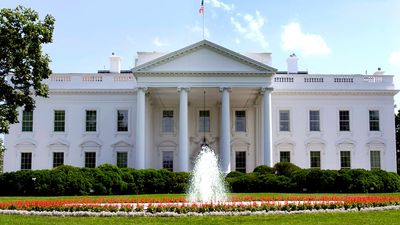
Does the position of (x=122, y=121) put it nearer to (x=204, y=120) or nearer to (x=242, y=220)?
(x=204, y=120)

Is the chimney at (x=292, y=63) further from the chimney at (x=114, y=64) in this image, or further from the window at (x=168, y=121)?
the chimney at (x=114, y=64)

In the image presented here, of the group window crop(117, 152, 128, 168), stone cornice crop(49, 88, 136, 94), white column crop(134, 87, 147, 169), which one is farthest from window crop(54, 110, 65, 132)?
white column crop(134, 87, 147, 169)

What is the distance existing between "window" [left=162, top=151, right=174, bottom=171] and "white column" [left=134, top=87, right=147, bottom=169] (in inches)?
240

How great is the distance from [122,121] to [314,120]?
16173 mm

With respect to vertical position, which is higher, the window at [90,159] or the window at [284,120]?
the window at [284,120]

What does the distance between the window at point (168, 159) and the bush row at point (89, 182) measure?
37.6 feet

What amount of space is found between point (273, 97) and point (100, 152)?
599 inches

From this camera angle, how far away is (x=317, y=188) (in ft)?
105

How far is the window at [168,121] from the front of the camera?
4569 cm

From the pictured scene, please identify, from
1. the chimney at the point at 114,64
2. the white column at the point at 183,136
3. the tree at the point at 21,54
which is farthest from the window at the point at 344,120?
the tree at the point at 21,54

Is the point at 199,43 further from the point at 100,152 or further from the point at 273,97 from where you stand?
the point at 100,152

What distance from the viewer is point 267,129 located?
1559 inches

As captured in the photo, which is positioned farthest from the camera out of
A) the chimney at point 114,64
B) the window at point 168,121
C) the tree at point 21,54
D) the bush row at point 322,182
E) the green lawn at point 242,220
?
the chimney at point 114,64

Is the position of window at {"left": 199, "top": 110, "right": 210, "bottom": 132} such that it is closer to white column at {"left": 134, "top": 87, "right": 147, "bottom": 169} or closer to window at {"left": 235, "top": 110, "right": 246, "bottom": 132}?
window at {"left": 235, "top": 110, "right": 246, "bottom": 132}
